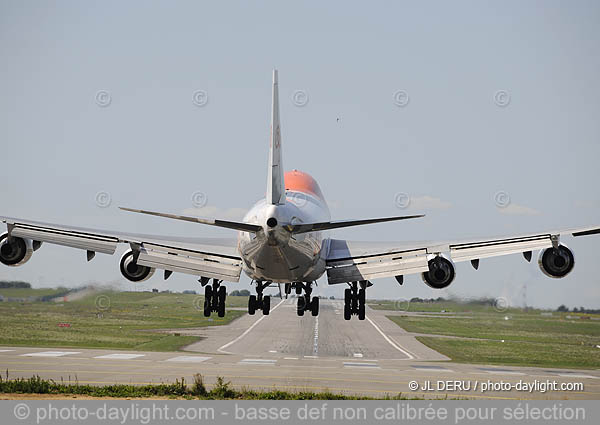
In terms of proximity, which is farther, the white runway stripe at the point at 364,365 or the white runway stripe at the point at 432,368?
the white runway stripe at the point at 364,365

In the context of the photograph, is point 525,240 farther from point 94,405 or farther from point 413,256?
point 94,405

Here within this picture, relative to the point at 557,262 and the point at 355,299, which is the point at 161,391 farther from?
the point at 557,262

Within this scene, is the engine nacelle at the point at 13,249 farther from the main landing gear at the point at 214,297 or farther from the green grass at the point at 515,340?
the green grass at the point at 515,340

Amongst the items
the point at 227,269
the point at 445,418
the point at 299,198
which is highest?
the point at 299,198

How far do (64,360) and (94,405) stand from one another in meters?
Result: 25.2

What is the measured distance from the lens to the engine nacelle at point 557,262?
3512 cm

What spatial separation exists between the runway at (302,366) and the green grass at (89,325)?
314 cm

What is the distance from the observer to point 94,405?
40531mm

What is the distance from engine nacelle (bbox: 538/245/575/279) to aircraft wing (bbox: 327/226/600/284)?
1.31 feet

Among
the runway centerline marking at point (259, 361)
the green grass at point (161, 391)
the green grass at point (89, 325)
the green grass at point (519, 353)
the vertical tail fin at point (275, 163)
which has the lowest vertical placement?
the green grass at point (161, 391)

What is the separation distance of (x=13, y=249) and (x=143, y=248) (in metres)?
5.95

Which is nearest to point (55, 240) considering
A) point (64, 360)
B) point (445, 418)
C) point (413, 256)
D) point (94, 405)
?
point (94, 405)

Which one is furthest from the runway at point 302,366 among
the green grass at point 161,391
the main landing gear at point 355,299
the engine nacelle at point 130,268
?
the engine nacelle at point 130,268

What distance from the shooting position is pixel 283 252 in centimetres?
3247
